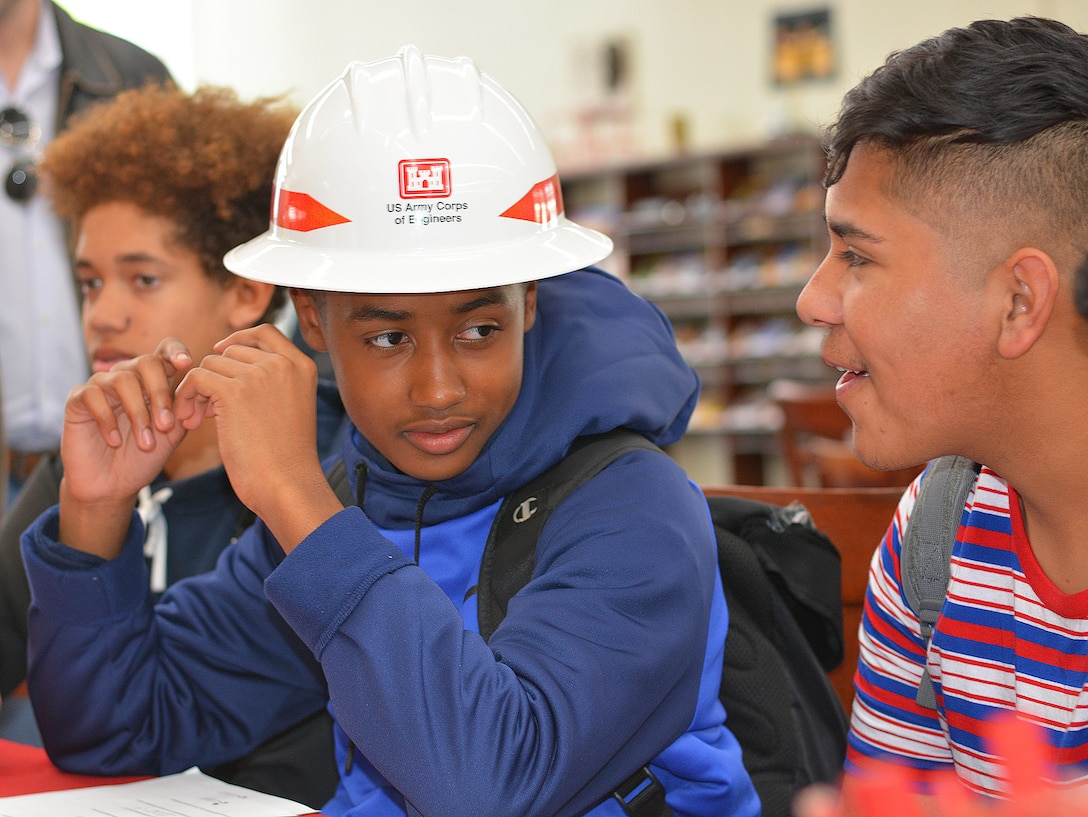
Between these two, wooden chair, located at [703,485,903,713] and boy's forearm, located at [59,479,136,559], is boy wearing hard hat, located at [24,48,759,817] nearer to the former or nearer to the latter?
boy's forearm, located at [59,479,136,559]

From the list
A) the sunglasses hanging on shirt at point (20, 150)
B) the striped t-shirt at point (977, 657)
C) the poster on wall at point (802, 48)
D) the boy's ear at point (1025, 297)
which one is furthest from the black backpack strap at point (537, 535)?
the poster on wall at point (802, 48)

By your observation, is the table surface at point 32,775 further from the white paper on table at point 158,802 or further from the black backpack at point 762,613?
the black backpack at point 762,613

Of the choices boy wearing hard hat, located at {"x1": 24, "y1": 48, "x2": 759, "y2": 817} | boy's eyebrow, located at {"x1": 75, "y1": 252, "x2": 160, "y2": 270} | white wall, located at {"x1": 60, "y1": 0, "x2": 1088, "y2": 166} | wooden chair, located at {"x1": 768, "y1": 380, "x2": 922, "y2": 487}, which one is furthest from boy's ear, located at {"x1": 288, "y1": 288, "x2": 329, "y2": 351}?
white wall, located at {"x1": 60, "y1": 0, "x2": 1088, "y2": 166}

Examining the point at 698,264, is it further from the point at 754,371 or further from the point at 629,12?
the point at 629,12

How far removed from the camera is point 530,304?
146 cm

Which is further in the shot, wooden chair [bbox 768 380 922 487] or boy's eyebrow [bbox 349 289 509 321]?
wooden chair [bbox 768 380 922 487]

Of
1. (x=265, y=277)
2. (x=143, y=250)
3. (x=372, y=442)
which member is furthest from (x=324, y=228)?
(x=143, y=250)

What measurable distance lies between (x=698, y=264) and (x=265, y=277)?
6507 mm

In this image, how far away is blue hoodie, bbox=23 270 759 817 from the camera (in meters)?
1.10

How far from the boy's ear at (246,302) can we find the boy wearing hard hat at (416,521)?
1.65 ft

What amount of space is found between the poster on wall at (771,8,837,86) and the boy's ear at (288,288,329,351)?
698cm

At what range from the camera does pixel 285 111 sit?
6.88 ft

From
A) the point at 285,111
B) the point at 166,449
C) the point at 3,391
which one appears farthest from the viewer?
the point at 3,391

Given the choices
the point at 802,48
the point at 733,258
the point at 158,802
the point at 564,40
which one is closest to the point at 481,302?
the point at 158,802
